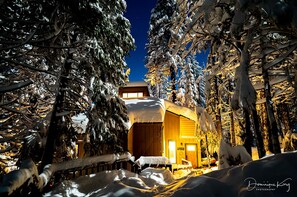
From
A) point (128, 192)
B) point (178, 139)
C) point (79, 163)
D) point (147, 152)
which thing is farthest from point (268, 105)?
point (178, 139)

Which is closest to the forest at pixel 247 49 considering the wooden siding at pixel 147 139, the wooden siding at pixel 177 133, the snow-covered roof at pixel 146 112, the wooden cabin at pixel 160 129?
the wooden cabin at pixel 160 129

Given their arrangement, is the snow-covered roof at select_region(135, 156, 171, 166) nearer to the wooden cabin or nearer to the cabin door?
the wooden cabin

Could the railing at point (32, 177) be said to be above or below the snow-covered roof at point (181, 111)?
below

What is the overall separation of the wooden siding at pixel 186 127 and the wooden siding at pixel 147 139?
175 inches

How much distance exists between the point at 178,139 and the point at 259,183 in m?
18.0

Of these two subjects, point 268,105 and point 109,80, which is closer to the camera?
point 268,105

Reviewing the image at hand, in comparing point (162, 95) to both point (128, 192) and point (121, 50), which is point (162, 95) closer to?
point (121, 50)

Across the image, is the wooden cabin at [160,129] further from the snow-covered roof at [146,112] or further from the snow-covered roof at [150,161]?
the snow-covered roof at [150,161]

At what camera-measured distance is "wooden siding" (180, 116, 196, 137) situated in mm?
20953

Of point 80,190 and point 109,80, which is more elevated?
point 109,80

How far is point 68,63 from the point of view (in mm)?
8023

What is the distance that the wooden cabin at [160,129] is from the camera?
1650 cm

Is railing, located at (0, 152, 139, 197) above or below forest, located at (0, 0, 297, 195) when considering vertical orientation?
below

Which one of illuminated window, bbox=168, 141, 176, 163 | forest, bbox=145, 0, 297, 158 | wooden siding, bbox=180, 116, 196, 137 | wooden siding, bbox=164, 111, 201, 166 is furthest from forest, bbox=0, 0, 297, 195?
illuminated window, bbox=168, 141, 176, 163
